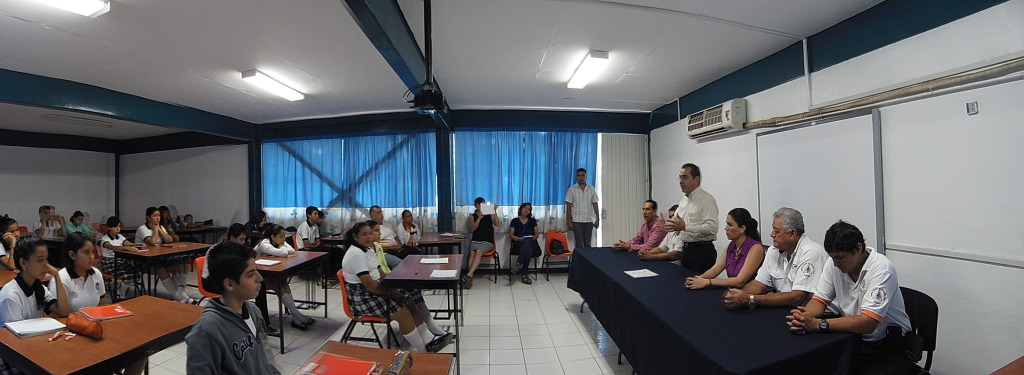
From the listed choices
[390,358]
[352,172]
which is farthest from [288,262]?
[352,172]

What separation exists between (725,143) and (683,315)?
318cm

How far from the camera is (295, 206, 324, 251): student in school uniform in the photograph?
543 cm

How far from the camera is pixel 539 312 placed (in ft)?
14.1

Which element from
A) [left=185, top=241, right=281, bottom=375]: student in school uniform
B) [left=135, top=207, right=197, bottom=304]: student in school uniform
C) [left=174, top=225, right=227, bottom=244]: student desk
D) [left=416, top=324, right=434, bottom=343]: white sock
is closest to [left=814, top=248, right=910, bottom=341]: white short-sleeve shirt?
[left=185, top=241, right=281, bottom=375]: student in school uniform

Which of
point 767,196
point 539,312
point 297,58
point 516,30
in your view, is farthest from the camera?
point 539,312

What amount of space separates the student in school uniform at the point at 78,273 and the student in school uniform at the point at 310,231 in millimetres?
2667

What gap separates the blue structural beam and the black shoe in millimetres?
4704

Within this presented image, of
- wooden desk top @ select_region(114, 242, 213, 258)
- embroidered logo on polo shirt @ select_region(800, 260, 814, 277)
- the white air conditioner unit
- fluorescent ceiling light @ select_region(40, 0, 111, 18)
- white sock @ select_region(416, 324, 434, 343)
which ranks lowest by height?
white sock @ select_region(416, 324, 434, 343)

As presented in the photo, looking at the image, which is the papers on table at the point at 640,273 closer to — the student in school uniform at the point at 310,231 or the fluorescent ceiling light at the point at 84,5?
the fluorescent ceiling light at the point at 84,5

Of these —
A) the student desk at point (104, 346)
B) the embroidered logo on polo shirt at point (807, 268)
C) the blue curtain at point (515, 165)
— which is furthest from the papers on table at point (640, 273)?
the blue curtain at point (515, 165)

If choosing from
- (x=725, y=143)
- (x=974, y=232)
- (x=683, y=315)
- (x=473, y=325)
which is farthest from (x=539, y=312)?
(x=974, y=232)

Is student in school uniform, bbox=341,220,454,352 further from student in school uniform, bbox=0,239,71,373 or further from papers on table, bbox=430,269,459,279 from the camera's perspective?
student in school uniform, bbox=0,239,71,373

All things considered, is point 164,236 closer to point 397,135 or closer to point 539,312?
point 397,135

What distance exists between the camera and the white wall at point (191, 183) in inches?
275
